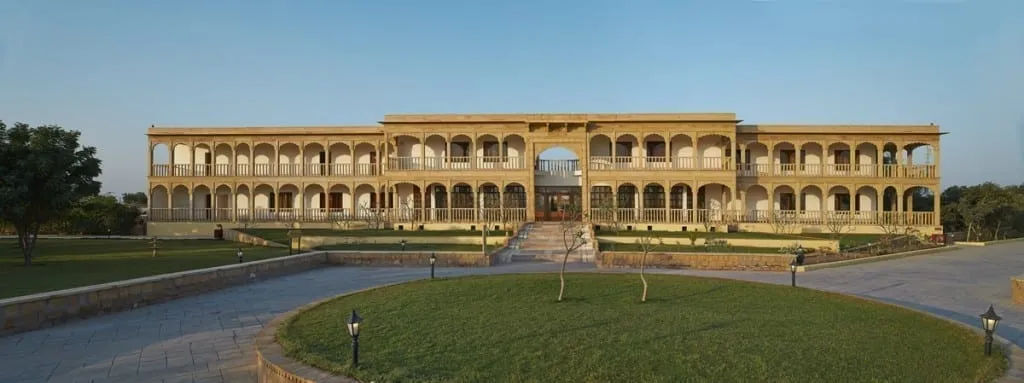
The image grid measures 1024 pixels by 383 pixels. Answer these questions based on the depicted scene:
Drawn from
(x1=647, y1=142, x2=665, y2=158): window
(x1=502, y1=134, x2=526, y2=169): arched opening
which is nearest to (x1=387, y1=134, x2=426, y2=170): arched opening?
(x1=502, y1=134, x2=526, y2=169): arched opening

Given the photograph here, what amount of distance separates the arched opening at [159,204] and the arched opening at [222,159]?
302 centimetres

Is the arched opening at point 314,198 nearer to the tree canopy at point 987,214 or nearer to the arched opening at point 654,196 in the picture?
the arched opening at point 654,196

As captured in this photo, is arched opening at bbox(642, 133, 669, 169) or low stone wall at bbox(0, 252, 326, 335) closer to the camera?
low stone wall at bbox(0, 252, 326, 335)

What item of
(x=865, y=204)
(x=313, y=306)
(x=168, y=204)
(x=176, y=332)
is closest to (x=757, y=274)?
(x=313, y=306)

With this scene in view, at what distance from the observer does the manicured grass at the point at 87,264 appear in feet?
37.5

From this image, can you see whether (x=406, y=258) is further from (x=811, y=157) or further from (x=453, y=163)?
(x=811, y=157)

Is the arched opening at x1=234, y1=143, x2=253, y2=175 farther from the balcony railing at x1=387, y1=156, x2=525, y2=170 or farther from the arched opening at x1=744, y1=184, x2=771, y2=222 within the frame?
the arched opening at x1=744, y1=184, x2=771, y2=222

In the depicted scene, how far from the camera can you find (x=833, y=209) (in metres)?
33.0

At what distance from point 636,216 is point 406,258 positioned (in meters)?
15.1

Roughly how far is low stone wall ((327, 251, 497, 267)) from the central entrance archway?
41.7ft

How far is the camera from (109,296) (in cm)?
1027

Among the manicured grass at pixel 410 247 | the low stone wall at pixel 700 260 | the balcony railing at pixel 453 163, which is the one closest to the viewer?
the low stone wall at pixel 700 260

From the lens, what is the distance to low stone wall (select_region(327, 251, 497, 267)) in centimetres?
1862

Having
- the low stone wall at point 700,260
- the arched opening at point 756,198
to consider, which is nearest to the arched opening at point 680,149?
the arched opening at point 756,198
